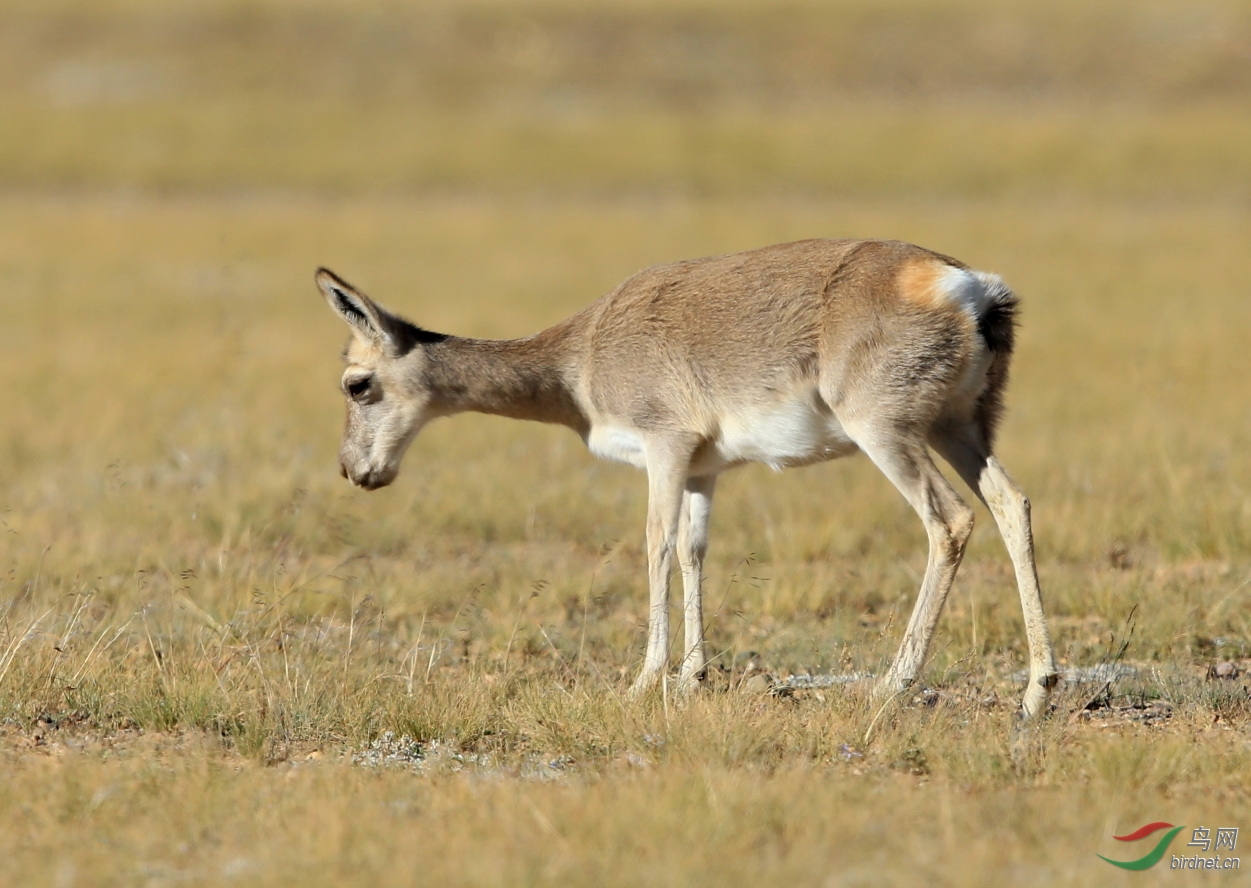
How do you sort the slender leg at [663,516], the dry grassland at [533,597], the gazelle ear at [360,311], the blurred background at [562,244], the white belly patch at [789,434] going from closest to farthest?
the dry grassland at [533,597] < the white belly patch at [789,434] < the slender leg at [663,516] < the gazelle ear at [360,311] < the blurred background at [562,244]

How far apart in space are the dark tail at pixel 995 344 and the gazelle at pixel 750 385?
0.01 metres

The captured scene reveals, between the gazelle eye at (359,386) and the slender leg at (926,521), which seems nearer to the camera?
the slender leg at (926,521)

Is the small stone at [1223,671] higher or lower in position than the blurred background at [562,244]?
lower

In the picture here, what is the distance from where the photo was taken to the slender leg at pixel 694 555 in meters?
7.77

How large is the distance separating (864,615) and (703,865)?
4.44 meters

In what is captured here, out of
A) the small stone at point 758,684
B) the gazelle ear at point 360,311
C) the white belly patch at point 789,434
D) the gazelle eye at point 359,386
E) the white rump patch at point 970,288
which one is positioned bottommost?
the small stone at point 758,684

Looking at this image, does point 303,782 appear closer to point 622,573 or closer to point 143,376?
point 622,573

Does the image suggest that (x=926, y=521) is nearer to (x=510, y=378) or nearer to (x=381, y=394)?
(x=510, y=378)

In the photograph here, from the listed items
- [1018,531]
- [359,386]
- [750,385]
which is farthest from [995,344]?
[359,386]

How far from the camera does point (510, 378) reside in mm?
8625

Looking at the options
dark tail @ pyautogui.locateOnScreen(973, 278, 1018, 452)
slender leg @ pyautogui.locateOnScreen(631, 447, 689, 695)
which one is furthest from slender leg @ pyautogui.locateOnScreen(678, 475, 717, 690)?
dark tail @ pyautogui.locateOnScreen(973, 278, 1018, 452)

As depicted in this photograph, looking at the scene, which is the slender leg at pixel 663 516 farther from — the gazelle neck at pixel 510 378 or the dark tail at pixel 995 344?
the dark tail at pixel 995 344

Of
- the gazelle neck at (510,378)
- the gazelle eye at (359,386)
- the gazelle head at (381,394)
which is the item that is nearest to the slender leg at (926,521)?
the gazelle neck at (510,378)

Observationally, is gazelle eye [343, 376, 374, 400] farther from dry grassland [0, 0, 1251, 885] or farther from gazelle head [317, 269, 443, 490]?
dry grassland [0, 0, 1251, 885]
